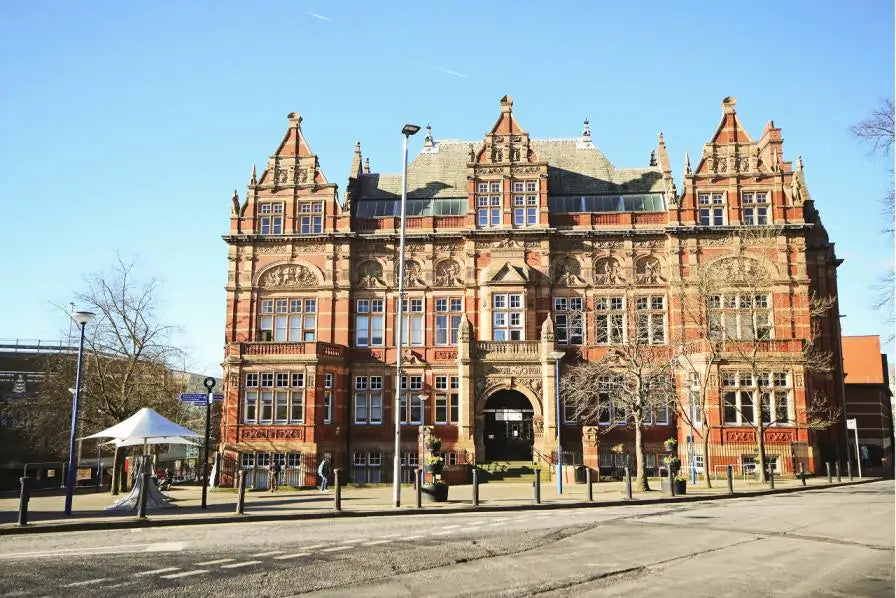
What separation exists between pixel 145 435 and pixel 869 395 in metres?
72.0

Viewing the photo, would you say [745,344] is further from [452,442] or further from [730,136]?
[452,442]

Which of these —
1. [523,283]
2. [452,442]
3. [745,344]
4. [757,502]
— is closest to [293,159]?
[523,283]

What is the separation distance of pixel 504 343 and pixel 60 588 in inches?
1173

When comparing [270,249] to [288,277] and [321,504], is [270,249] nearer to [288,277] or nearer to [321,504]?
[288,277]

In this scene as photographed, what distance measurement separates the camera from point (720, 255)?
42.1 m

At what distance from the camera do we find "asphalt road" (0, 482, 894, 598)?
38.3 feet

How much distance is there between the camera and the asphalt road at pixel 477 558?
38.3 ft

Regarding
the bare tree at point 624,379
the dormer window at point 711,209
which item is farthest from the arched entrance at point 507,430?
the dormer window at point 711,209

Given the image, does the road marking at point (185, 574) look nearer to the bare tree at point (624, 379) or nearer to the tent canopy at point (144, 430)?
the tent canopy at point (144, 430)

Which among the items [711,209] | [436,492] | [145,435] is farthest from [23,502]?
[711,209]

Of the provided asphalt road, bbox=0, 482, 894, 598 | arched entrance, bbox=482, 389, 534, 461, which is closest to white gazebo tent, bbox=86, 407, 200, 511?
asphalt road, bbox=0, 482, 894, 598

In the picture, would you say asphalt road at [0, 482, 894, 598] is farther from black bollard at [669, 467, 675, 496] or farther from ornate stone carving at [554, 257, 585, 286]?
ornate stone carving at [554, 257, 585, 286]

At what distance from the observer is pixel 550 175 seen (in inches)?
1859

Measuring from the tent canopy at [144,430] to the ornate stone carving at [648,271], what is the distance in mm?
26845
